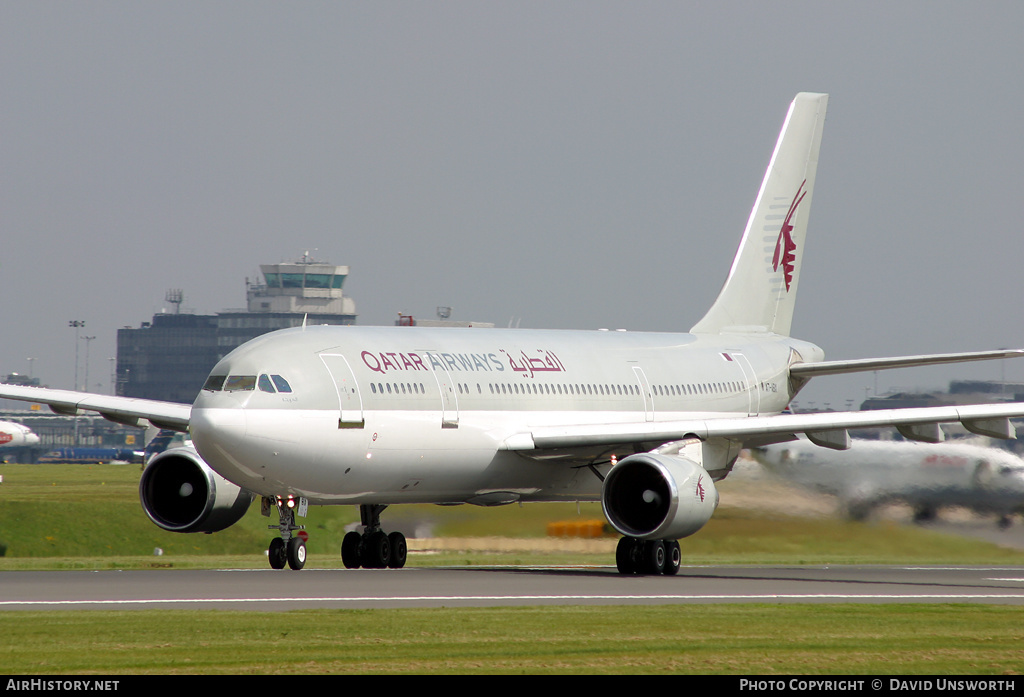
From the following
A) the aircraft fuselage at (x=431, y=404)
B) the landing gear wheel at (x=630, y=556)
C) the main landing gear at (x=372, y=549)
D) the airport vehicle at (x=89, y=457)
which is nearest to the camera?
the aircraft fuselage at (x=431, y=404)

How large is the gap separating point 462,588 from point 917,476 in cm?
1275

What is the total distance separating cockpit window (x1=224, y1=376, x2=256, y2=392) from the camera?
24359mm

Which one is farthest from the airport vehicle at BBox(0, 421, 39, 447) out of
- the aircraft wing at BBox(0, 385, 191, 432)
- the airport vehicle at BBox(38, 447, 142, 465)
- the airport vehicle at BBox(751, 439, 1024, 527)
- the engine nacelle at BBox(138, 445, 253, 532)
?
the airport vehicle at BBox(751, 439, 1024, 527)

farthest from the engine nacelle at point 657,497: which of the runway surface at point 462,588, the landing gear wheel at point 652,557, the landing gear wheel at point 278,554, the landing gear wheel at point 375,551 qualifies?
the landing gear wheel at point 278,554

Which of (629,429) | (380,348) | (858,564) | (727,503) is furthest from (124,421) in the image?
(858,564)

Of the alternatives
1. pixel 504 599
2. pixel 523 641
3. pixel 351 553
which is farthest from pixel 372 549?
pixel 523 641

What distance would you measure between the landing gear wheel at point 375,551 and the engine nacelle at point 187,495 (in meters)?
2.44

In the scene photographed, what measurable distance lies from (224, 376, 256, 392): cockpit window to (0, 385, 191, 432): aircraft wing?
4.06m

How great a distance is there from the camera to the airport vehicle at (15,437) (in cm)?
14000

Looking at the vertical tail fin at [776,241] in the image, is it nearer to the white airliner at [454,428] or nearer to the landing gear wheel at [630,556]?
the white airliner at [454,428]
